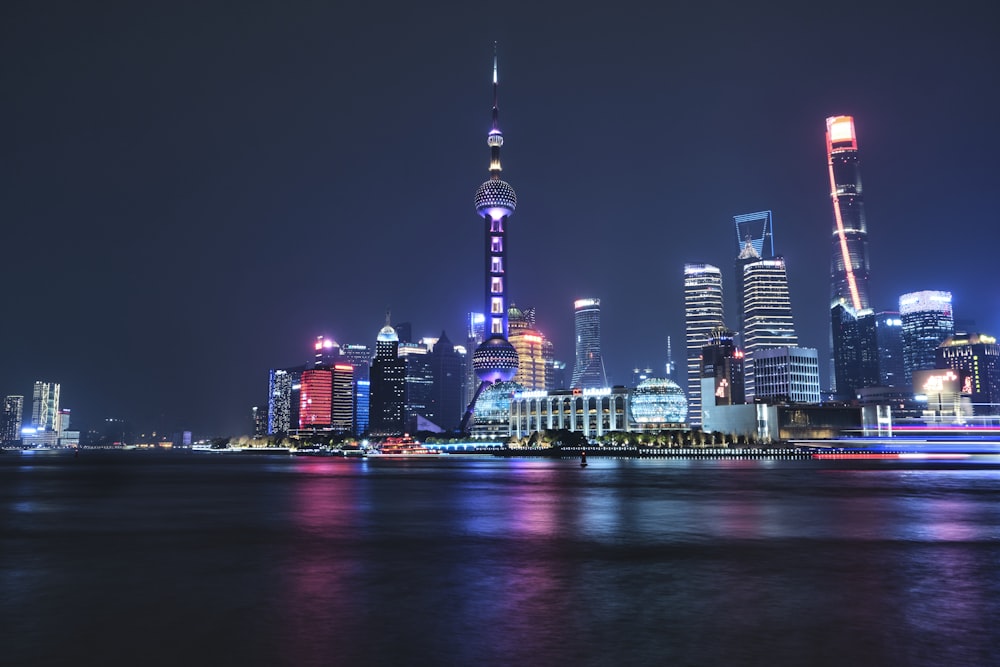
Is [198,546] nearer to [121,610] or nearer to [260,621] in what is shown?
[121,610]

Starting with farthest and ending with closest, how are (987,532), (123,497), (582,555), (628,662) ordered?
(123,497) < (987,532) < (582,555) < (628,662)

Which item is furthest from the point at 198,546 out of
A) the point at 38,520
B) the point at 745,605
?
the point at 745,605

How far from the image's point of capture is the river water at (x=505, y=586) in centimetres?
2016

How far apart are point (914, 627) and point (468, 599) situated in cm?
1315

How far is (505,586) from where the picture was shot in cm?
2897

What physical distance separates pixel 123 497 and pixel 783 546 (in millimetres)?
65871

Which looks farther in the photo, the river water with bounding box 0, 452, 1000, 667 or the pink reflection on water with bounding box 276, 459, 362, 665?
the pink reflection on water with bounding box 276, 459, 362, 665

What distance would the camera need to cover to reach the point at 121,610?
25.1 m

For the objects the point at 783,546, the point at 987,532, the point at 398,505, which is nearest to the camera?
the point at 783,546

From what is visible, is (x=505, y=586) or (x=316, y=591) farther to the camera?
(x=505, y=586)

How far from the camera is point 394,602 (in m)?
26.4

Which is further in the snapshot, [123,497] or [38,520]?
[123,497]

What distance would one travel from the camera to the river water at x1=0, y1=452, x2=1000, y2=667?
20.2 meters

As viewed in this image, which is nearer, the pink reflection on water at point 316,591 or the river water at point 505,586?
the river water at point 505,586
